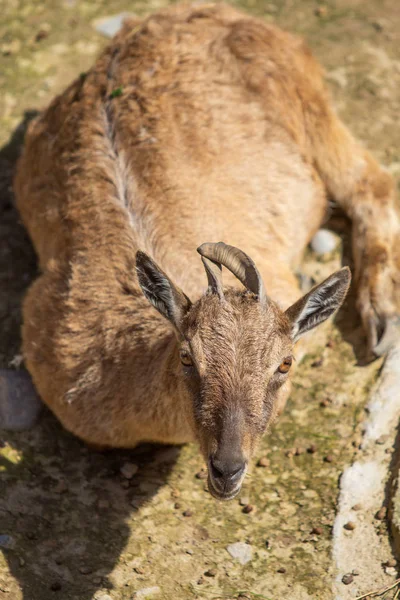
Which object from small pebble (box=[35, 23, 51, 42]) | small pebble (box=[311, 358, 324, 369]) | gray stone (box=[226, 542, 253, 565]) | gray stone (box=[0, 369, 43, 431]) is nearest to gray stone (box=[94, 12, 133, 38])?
small pebble (box=[35, 23, 51, 42])

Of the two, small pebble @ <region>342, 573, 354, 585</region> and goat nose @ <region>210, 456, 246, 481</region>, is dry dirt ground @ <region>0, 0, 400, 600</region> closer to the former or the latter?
small pebble @ <region>342, 573, 354, 585</region>

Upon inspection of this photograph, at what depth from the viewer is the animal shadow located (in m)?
5.64

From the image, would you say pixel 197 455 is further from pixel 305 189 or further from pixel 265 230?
pixel 305 189

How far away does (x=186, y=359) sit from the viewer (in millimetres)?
5352

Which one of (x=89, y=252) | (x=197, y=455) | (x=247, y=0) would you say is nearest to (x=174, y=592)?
(x=197, y=455)

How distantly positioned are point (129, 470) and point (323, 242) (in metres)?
3.19

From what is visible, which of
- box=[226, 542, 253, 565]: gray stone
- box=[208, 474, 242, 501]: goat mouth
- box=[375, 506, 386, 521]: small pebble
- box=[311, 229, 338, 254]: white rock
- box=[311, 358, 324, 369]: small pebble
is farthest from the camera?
box=[311, 229, 338, 254]: white rock

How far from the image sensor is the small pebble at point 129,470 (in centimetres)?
658

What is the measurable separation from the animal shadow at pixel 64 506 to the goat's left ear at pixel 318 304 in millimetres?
1724

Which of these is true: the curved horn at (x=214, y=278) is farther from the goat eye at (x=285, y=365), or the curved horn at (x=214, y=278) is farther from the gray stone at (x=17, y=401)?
the gray stone at (x=17, y=401)

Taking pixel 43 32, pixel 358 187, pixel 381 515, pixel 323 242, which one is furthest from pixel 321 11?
pixel 381 515

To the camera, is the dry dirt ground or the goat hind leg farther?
the goat hind leg

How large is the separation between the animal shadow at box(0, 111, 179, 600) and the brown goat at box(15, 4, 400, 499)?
33 cm

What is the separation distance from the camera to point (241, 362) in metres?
5.18
